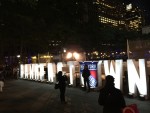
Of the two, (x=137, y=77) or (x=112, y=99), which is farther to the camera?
(x=137, y=77)

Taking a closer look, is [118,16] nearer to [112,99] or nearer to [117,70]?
[117,70]

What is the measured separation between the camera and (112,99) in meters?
6.54

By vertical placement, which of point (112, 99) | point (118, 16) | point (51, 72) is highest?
point (118, 16)

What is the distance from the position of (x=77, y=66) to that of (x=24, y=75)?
17145 mm

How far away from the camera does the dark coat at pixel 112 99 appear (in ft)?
21.5

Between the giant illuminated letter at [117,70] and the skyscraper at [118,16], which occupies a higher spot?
the skyscraper at [118,16]

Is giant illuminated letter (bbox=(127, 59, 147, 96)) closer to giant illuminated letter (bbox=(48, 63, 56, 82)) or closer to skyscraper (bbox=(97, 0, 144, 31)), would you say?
giant illuminated letter (bbox=(48, 63, 56, 82))

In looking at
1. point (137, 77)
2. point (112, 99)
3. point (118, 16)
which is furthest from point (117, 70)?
point (118, 16)

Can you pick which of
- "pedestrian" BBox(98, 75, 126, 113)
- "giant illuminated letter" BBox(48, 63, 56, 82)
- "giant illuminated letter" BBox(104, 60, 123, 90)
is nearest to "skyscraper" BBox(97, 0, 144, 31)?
"giant illuminated letter" BBox(48, 63, 56, 82)

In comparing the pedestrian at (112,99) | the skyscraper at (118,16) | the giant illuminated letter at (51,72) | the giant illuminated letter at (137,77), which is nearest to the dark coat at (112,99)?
the pedestrian at (112,99)

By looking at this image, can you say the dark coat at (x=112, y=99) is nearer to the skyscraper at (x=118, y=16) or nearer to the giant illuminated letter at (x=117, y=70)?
the giant illuminated letter at (x=117, y=70)

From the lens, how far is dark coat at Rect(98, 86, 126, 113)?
655cm

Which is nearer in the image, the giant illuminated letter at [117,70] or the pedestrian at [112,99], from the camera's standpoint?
the pedestrian at [112,99]

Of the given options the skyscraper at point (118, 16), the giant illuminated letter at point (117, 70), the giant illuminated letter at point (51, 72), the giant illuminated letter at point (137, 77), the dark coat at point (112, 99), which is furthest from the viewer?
the skyscraper at point (118, 16)
